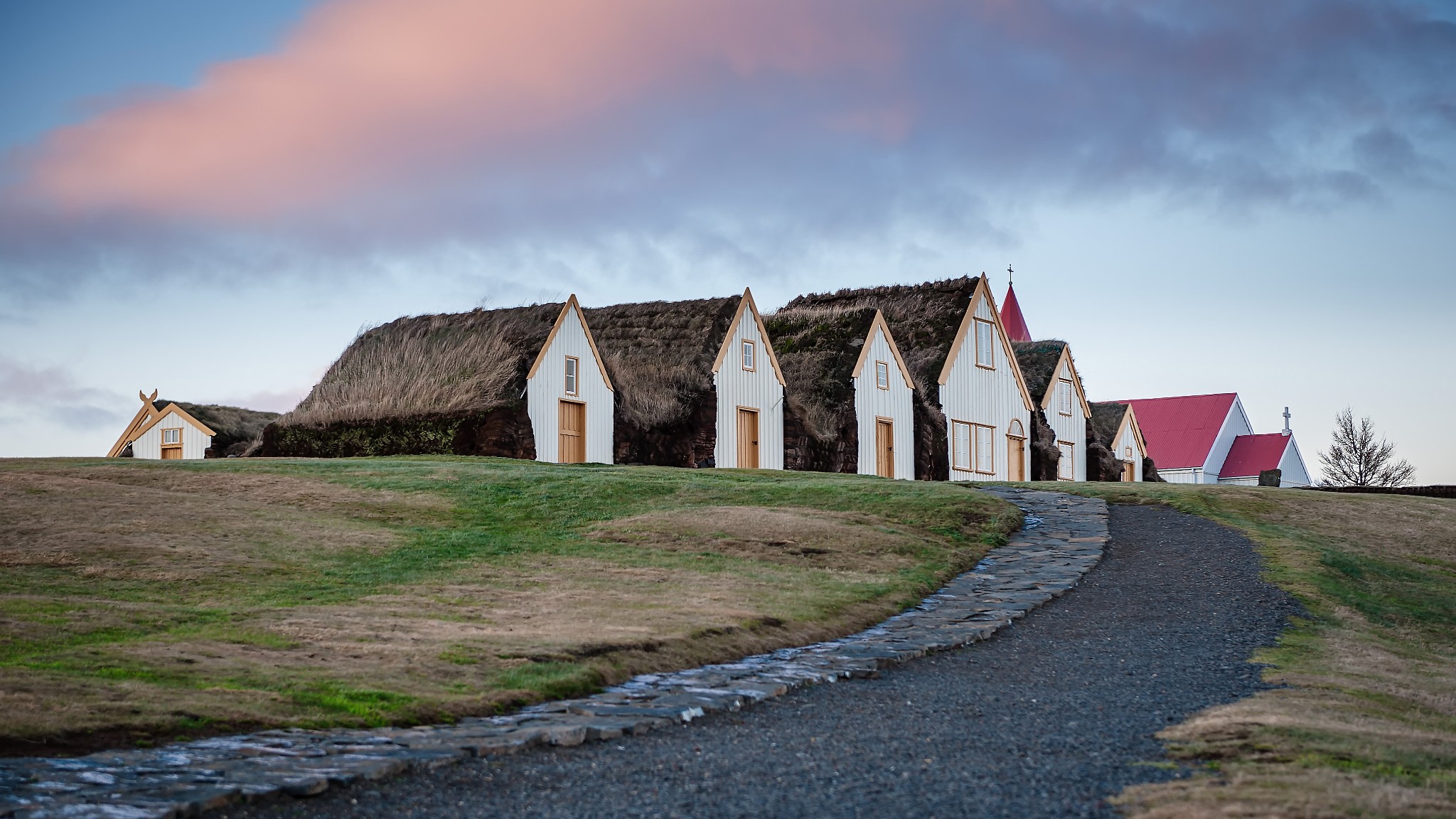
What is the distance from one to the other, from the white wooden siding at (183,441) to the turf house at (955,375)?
783 inches

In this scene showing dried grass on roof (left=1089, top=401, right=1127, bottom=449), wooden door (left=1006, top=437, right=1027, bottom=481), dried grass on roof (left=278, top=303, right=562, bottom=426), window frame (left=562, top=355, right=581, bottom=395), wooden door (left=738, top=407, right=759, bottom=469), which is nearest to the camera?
dried grass on roof (left=278, top=303, right=562, bottom=426)

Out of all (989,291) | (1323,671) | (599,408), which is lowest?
(1323,671)

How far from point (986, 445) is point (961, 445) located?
5.47 feet

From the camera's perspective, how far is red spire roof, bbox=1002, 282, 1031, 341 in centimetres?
6166

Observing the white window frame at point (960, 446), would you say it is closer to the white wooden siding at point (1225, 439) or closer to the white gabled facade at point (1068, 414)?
the white gabled facade at point (1068, 414)

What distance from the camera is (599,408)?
117 ft

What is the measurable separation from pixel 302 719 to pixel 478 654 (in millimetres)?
2398

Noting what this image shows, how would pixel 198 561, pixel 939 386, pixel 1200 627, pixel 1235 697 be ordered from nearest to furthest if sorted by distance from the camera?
pixel 1235 697
pixel 1200 627
pixel 198 561
pixel 939 386

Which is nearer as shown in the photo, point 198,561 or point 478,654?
point 478,654

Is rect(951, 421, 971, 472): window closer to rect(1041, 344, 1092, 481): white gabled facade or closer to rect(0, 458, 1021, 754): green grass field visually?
rect(1041, 344, 1092, 481): white gabled facade

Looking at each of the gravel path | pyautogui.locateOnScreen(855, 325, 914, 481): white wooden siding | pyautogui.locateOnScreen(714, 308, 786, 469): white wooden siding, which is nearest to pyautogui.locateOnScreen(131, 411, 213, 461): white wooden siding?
pyautogui.locateOnScreen(714, 308, 786, 469): white wooden siding

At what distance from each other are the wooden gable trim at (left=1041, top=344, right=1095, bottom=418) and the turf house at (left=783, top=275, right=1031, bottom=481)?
1.45m

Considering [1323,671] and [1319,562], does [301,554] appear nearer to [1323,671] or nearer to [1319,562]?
[1323,671]

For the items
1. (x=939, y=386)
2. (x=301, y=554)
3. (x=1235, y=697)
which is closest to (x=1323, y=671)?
(x=1235, y=697)
